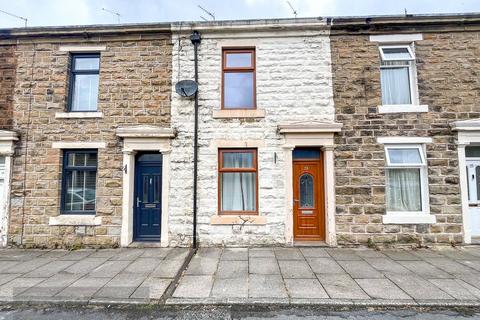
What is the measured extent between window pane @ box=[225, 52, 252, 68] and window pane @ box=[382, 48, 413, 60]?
3.87 m

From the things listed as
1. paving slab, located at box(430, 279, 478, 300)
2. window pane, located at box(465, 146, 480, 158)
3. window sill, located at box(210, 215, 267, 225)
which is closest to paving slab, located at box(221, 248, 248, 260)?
window sill, located at box(210, 215, 267, 225)

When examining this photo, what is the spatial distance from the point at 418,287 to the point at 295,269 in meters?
2.13

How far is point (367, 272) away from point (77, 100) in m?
8.76

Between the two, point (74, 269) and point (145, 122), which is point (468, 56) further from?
point (74, 269)

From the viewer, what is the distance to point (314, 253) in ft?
21.5

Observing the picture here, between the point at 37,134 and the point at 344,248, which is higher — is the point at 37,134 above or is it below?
above

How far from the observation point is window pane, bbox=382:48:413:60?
7.59m

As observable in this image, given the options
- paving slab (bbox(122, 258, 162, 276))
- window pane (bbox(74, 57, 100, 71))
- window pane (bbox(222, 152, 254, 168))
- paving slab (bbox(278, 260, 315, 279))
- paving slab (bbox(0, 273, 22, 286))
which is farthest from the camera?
window pane (bbox(74, 57, 100, 71))

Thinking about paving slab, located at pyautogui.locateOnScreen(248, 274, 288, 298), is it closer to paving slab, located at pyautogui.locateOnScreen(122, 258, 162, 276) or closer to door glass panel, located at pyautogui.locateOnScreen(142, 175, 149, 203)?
paving slab, located at pyautogui.locateOnScreen(122, 258, 162, 276)

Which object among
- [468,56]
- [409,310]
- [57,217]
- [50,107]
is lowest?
[409,310]

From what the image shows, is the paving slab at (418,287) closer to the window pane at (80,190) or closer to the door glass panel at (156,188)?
the door glass panel at (156,188)

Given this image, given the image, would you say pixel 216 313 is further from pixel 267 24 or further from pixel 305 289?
pixel 267 24

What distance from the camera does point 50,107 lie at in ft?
25.1

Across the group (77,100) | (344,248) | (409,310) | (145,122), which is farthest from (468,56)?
(77,100)
